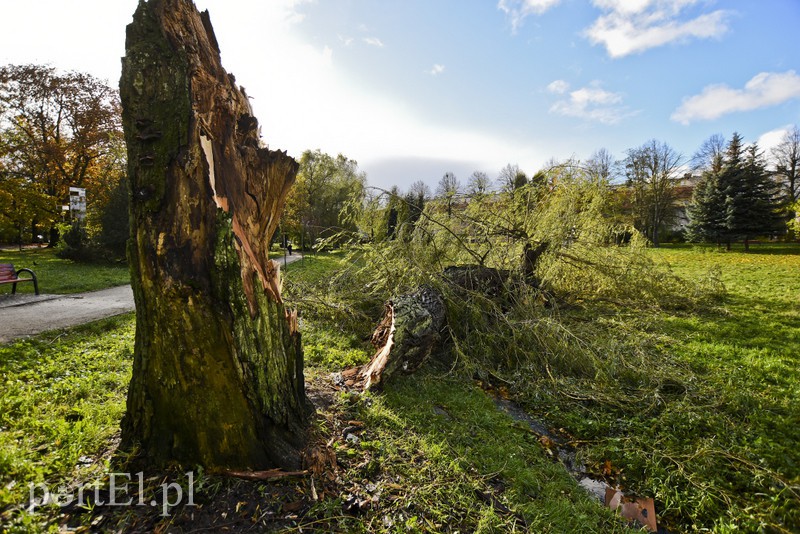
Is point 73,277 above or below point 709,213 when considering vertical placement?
below

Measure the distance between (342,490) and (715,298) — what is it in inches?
372

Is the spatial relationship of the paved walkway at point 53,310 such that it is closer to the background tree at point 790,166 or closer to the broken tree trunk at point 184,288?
the broken tree trunk at point 184,288

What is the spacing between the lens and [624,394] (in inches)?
146

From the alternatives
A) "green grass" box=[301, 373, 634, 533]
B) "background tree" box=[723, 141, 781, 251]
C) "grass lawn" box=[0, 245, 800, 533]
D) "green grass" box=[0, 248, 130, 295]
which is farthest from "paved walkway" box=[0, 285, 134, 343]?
"background tree" box=[723, 141, 781, 251]

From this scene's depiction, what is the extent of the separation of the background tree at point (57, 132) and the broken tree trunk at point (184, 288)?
21.4 m

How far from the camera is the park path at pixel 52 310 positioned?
486 cm

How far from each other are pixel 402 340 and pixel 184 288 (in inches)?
92.3

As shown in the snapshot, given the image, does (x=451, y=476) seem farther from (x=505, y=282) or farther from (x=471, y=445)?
(x=505, y=282)

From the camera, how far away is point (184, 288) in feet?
6.49

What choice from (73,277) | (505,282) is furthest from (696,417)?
(73,277)

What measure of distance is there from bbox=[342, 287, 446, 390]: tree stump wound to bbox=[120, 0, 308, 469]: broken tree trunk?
154cm

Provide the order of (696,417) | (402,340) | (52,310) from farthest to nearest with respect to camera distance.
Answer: (52,310)
(402,340)
(696,417)

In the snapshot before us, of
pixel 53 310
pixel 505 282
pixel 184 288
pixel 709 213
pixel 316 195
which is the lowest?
pixel 53 310

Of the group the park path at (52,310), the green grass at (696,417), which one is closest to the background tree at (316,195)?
the park path at (52,310)
